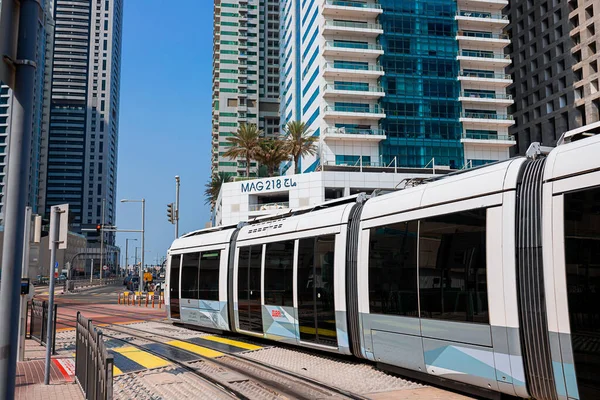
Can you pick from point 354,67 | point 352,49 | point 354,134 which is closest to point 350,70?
point 354,67

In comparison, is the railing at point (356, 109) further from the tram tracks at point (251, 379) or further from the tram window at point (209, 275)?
the tram tracks at point (251, 379)

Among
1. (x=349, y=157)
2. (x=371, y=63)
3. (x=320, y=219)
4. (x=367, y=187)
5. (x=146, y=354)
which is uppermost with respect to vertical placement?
(x=371, y=63)

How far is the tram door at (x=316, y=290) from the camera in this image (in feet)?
37.4

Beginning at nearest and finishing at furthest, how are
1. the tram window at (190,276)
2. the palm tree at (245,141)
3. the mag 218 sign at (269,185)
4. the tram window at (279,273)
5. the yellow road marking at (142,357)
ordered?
the yellow road marking at (142,357)
the tram window at (279,273)
the tram window at (190,276)
the mag 218 sign at (269,185)
the palm tree at (245,141)

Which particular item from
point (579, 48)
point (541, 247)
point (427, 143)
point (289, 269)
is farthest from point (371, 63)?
point (541, 247)

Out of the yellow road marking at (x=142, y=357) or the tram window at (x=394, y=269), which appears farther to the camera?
the yellow road marking at (x=142, y=357)

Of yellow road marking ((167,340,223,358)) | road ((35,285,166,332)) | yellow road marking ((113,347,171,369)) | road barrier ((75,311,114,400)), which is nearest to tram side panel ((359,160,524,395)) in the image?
yellow road marking ((167,340,223,358))

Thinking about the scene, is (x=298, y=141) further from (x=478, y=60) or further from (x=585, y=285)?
(x=585, y=285)

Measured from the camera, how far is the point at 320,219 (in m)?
12.1

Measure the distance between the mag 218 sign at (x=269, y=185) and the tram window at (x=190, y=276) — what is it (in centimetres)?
4883

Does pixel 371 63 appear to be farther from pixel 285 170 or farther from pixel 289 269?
pixel 289 269

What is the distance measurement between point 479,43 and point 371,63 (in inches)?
599

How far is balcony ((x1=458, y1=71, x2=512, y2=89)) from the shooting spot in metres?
74.6

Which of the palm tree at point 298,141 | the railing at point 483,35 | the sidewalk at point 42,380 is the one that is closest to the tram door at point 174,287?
the sidewalk at point 42,380
